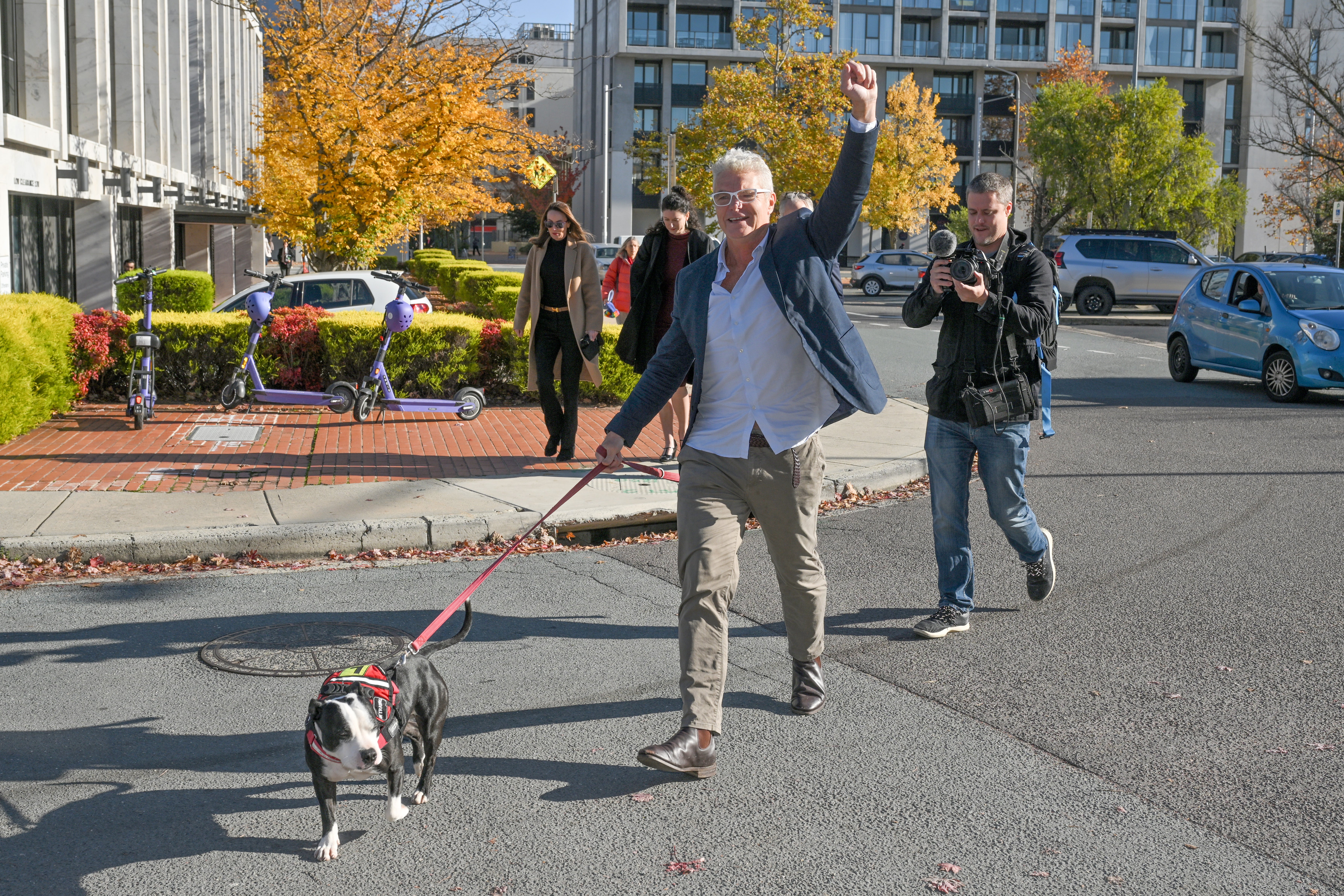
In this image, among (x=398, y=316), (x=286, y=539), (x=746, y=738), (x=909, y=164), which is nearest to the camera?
(x=746, y=738)

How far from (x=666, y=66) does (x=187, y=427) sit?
65740mm

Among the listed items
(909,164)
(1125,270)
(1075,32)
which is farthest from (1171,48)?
(1125,270)

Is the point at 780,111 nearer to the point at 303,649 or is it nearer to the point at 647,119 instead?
the point at 647,119

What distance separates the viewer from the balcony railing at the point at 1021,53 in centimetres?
7394

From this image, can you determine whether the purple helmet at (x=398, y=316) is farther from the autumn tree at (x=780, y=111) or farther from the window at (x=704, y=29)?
the window at (x=704, y=29)

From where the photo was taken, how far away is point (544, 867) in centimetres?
338

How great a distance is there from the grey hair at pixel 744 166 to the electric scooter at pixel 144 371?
7.85 metres

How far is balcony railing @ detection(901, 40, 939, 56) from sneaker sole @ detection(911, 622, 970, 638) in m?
72.7

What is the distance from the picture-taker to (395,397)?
11.8 meters

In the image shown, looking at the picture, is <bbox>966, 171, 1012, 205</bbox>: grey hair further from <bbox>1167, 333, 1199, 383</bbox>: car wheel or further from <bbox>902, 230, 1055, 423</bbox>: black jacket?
<bbox>1167, 333, 1199, 383</bbox>: car wheel

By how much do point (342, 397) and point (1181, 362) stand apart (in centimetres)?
1104

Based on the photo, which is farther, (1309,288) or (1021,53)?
(1021,53)

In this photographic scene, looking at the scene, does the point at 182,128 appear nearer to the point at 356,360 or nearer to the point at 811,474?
the point at 356,360

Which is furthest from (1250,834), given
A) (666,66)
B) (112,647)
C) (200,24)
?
(666,66)
